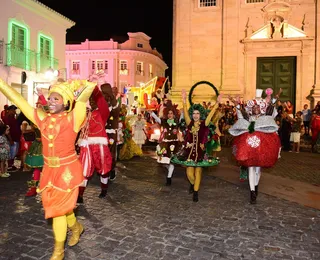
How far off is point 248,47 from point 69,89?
18500 millimetres

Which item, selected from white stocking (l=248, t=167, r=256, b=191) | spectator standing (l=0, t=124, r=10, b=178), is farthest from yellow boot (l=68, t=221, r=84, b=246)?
spectator standing (l=0, t=124, r=10, b=178)

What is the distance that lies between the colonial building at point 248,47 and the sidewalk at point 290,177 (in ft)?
28.2

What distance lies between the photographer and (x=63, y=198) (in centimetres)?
398

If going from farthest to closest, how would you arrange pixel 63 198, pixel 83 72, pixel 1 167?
1. pixel 83 72
2. pixel 1 167
3. pixel 63 198

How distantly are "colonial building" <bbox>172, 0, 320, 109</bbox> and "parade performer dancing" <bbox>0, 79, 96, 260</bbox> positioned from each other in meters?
17.5

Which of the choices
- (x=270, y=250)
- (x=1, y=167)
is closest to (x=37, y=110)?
(x=270, y=250)

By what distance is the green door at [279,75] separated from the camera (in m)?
20.9

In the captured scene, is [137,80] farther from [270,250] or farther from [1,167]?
→ [270,250]

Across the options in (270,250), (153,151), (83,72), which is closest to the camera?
(270,250)

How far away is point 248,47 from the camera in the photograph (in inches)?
828

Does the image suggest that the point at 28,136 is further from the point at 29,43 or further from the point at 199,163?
the point at 29,43

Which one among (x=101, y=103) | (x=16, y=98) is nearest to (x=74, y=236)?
(x=16, y=98)

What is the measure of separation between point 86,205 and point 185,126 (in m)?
2.48

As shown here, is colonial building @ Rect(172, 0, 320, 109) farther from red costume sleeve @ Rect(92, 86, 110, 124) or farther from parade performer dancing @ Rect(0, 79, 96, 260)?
parade performer dancing @ Rect(0, 79, 96, 260)
